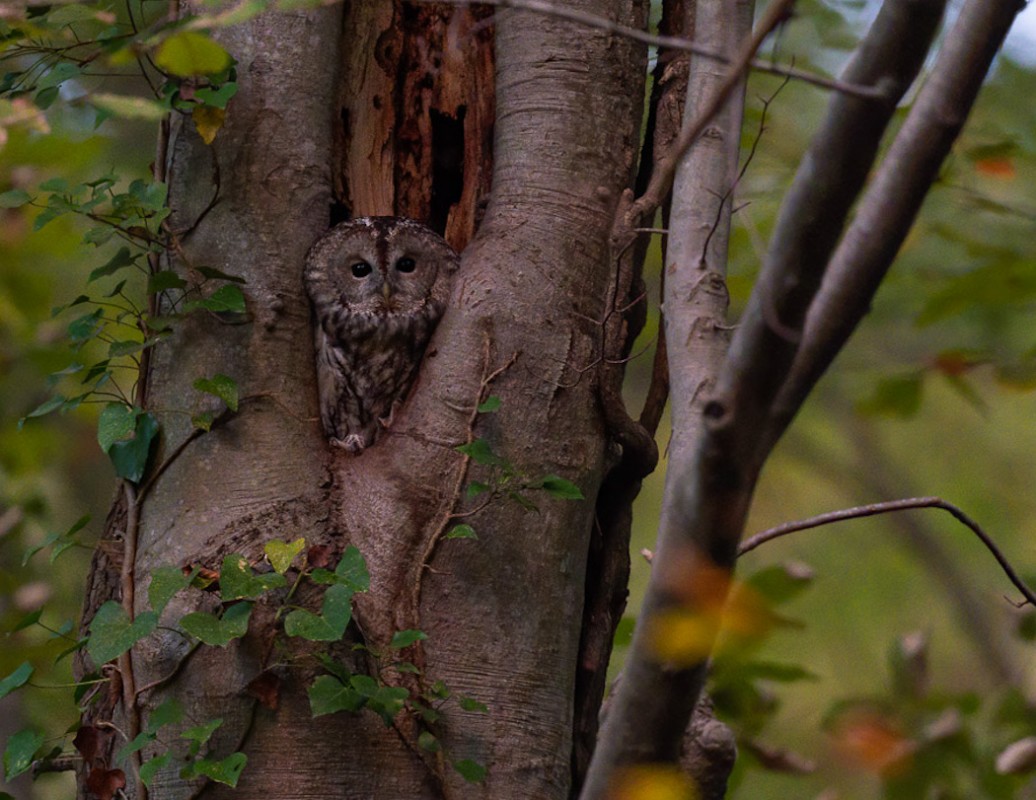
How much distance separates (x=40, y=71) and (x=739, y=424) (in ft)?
6.07

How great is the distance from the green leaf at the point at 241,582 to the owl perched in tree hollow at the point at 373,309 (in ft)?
2.54

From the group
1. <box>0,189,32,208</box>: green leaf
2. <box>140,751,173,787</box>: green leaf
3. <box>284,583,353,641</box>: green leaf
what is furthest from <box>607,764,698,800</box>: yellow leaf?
<box>0,189,32,208</box>: green leaf

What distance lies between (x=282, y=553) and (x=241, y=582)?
0.08 metres

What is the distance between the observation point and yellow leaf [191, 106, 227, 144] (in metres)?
2.16

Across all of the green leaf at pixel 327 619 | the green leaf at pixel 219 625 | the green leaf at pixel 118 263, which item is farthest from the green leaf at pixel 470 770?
the green leaf at pixel 118 263

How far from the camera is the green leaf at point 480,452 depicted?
2021 millimetres

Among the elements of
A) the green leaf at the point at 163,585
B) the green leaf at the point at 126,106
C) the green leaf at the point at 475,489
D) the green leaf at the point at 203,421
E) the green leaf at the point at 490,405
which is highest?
the green leaf at the point at 126,106

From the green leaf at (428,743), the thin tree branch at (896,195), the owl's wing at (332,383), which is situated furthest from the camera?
the owl's wing at (332,383)

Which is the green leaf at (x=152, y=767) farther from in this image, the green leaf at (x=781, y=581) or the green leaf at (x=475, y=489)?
the green leaf at (x=781, y=581)

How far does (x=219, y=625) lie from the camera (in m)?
1.83

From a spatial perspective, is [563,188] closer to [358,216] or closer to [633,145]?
[633,145]

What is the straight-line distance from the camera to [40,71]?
234cm

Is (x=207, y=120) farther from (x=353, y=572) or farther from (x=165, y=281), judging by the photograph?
(x=353, y=572)

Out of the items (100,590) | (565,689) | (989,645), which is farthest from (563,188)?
(989,645)
